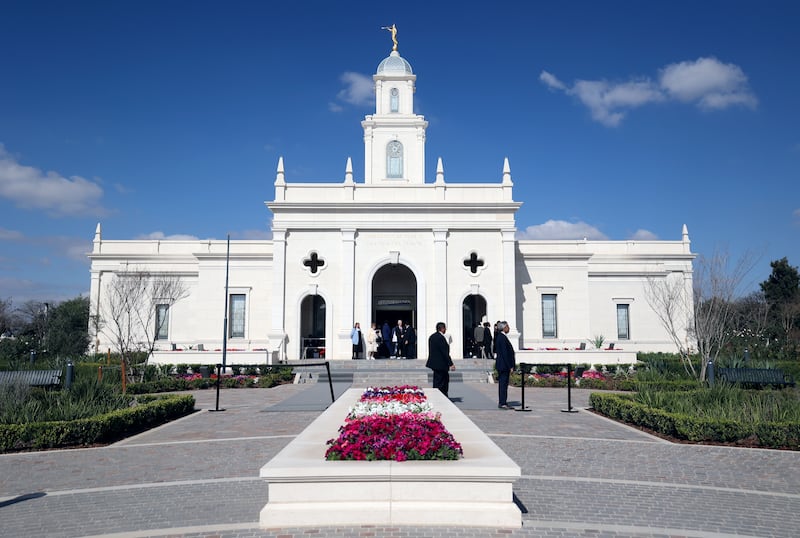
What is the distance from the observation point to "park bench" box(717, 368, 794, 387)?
1642 cm

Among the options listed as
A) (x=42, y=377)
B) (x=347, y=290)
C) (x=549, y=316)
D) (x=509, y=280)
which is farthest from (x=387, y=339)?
(x=42, y=377)

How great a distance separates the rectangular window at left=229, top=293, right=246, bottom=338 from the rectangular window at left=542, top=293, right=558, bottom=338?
16.4 metres

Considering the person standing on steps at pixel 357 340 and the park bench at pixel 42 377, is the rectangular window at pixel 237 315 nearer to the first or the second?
the person standing on steps at pixel 357 340

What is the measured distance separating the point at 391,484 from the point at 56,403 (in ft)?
29.9

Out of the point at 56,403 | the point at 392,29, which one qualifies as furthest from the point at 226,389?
the point at 392,29

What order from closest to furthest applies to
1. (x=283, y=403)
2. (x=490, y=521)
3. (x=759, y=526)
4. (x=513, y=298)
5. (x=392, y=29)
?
(x=490, y=521) < (x=759, y=526) < (x=283, y=403) < (x=513, y=298) < (x=392, y=29)

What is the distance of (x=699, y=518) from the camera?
5988 mm

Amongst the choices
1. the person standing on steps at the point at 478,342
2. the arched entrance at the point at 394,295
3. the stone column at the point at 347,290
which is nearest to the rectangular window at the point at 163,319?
the stone column at the point at 347,290

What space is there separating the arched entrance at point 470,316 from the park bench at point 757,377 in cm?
1366

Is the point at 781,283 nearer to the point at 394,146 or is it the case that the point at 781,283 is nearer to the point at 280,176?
the point at 394,146

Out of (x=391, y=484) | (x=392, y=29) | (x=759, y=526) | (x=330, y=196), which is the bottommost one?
(x=759, y=526)

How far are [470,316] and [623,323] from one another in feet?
Answer: 32.2

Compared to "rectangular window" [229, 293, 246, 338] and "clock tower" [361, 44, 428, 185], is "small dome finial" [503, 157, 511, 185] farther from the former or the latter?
"rectangular window" [229, 293, 246, 338]

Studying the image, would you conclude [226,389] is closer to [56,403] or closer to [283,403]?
[283,403]
